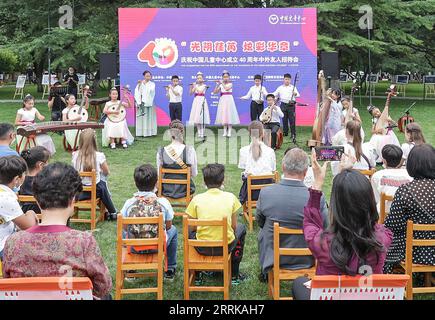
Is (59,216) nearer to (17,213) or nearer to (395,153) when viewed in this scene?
(17,213)

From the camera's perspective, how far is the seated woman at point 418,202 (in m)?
3.52

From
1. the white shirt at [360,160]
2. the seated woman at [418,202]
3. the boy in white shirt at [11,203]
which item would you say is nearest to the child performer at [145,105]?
the white shirt at [360,160]

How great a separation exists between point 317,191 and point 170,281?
6.02 feet

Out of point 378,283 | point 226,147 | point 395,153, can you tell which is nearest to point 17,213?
point 378,283

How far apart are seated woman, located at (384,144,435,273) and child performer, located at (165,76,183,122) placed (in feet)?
30.8

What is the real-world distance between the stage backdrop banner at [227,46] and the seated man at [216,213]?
9.57m

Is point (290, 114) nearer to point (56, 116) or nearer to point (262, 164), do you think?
point (56, 116)

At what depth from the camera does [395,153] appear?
455cm

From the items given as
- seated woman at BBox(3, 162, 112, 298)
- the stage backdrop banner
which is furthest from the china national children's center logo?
seated woman at BBox(3, 162, 112, 298)

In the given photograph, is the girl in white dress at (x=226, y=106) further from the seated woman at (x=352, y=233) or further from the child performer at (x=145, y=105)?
the seated woman at (x=352, y=233)

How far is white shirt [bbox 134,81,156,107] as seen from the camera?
12641 mm

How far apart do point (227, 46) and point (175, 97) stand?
7.14 ft

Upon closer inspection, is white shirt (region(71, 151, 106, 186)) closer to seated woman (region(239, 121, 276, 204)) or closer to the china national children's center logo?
seated woman (region(239, 121, 276, 204))

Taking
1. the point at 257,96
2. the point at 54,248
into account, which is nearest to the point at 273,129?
the point at 257,96
